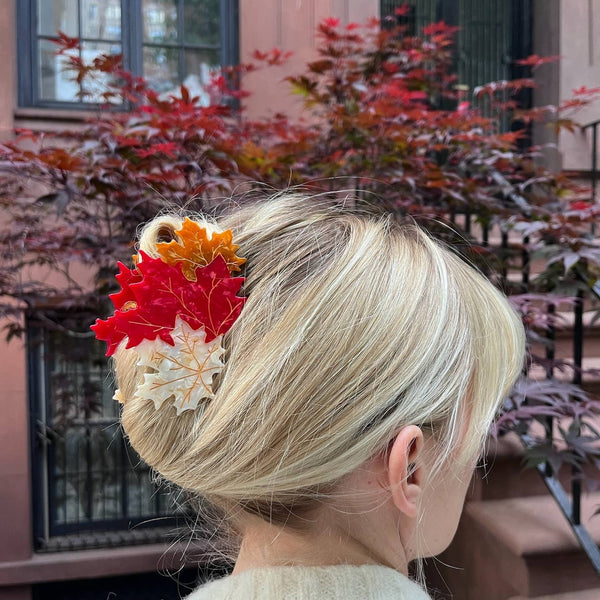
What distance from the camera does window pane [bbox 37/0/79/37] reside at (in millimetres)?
3975

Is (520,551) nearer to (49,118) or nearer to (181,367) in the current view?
(181,367)

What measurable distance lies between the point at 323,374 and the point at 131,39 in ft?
12.9

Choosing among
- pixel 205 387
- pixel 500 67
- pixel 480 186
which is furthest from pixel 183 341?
pixel 500 67

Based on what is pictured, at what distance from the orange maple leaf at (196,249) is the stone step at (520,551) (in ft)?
5.69

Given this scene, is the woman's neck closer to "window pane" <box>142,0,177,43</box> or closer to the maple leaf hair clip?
the maple leaf hair clip

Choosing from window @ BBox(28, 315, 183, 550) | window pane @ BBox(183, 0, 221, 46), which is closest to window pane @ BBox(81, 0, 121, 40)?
window pane @ BBox(183, 0, 221, 46)

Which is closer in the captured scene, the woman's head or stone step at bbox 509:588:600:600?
the woman's head

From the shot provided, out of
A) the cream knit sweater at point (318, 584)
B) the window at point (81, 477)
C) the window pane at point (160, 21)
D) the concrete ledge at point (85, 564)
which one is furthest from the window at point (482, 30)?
the cream knit sweater at point (318, 584)

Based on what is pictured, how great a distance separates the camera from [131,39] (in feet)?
13.5

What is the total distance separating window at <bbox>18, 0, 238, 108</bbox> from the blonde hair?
3.31 metres

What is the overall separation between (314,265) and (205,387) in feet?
0.79

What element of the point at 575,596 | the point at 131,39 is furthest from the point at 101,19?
the point at 575,596

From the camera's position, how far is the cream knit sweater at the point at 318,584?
0.88m

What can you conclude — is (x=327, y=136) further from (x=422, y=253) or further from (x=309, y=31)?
(x=422, y=253)
